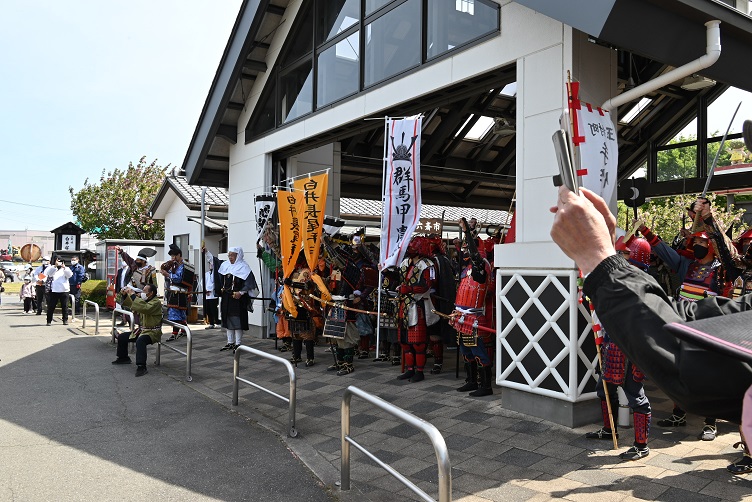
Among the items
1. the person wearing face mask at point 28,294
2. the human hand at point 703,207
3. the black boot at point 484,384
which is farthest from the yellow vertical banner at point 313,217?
the person wearing face mask at point 28,294

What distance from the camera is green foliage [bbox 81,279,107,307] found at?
20078 millimetres

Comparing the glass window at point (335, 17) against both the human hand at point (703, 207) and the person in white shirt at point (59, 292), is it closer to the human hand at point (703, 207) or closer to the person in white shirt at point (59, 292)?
the human hand at point (703, 207)

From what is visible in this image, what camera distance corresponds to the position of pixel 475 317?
716 centimetres

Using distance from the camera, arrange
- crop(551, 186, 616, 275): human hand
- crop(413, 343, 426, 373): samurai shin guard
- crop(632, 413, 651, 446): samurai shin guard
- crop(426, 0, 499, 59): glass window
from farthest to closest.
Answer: crop(413, 343, 426, 373): samurai shin guard → crop(426, 0, 499, 59): glass window → crop(632, 413, 651, 446): samurai shin guard → crop(551, 186, 616, 275): human hand

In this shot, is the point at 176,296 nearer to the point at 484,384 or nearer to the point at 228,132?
the point at 228,132

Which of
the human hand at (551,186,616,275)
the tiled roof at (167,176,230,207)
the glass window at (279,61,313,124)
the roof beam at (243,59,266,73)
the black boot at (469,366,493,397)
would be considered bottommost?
the black boot at (469,366,493,397)

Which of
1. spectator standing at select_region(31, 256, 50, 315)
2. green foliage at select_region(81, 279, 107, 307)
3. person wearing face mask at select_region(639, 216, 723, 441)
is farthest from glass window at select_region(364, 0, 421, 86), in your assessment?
green foliage at select_region(81, 279, 107, 307)

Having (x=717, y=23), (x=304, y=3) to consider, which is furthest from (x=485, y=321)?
(x=304, y=3)

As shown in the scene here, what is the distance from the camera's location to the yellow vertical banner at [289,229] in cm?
939

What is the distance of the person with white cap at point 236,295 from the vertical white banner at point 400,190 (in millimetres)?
4442

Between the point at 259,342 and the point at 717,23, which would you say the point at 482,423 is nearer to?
the point at 717,23

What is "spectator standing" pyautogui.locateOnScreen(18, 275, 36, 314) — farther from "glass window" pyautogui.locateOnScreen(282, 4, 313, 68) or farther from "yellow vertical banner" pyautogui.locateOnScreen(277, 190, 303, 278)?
"yellow vertical banner" pyautogui.locateOnScreen(277, 190, 303, 278)

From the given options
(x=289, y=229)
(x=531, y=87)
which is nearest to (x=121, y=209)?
(x=289, y=229)

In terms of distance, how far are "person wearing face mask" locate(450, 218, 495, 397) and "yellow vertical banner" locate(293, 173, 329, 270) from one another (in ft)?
8.94
